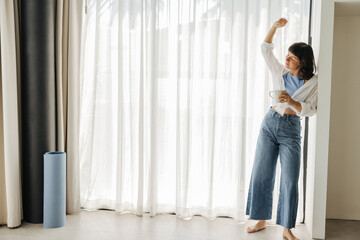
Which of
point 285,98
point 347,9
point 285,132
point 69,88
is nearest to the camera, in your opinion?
point 285,98

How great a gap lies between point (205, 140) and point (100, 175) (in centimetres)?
102

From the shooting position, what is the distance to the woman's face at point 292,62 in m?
2.46

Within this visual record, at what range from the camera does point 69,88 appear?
9.50 feet

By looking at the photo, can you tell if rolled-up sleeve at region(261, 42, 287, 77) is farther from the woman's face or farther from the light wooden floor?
the light wooden floor

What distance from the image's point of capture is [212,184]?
9.41 feet

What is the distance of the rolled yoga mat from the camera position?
8.57 ft

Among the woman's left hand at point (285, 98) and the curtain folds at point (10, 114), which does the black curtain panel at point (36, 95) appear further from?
the woman's left hand at point (285, 98)

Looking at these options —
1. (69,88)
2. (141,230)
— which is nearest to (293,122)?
(141,230)

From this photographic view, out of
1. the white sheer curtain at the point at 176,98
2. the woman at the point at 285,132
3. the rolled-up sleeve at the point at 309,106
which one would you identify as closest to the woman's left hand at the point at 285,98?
the woman at the point at 285,132

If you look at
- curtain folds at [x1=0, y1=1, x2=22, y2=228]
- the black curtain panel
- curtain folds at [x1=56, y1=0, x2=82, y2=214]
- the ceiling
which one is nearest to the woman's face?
the ceiling

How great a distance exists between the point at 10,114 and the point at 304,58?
2211mm

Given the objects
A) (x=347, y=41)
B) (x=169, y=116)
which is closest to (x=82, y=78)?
(x=169, y=116)

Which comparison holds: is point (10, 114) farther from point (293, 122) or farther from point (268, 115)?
point (293, 122)

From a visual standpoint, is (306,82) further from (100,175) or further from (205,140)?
(100,175)
